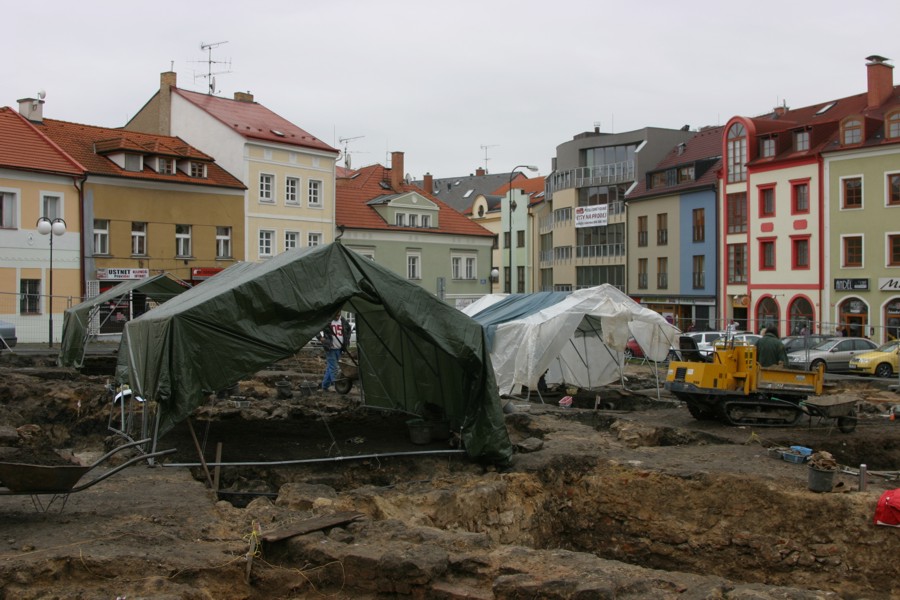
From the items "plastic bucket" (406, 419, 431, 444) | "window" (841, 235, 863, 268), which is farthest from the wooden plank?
"window" (841, 235, 863, 268)

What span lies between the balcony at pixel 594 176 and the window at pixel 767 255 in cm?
1238

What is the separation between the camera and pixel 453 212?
49.4 m

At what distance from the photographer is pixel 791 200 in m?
40.9

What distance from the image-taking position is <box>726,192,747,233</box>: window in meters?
44.1

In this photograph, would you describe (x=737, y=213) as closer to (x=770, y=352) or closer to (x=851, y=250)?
(x=851, y=250)

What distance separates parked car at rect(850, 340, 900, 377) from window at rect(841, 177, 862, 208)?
11723mm

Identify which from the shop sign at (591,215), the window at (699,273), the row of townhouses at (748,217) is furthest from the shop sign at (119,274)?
the shop sign at (591,215)

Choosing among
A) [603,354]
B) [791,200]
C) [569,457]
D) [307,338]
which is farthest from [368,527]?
[791,200]

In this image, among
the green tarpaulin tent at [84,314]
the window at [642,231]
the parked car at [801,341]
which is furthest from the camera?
the window at [642,231]

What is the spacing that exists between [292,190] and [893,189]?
2743 centimetres

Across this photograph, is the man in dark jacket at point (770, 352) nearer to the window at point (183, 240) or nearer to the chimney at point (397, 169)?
the window at point (183, 240)

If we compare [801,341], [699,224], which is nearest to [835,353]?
[801,341]

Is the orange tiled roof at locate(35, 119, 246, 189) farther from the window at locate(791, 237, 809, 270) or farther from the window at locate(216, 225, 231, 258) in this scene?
the window at locate(791, 237, 809, 270)

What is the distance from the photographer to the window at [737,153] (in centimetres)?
4388
